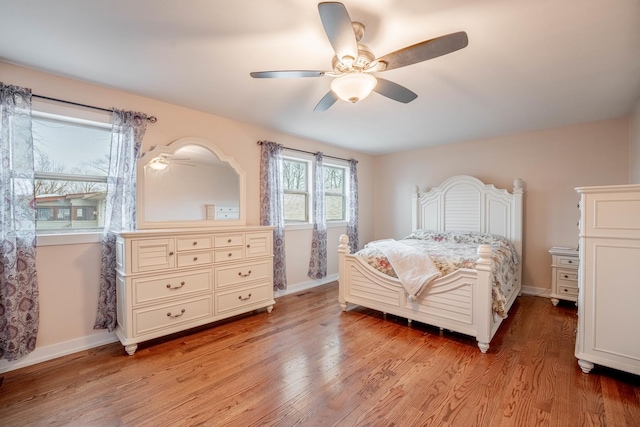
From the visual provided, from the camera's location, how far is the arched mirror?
2.92m

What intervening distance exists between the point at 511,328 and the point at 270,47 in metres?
3.50

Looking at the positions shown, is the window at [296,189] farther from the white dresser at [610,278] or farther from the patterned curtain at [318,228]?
the white dresser at [610,278]

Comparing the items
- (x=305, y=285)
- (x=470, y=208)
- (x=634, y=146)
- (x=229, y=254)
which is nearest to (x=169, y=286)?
(x=229, y=254)

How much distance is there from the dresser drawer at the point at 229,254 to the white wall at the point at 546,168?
12.0 feet

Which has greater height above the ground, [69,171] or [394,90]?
[394,90]

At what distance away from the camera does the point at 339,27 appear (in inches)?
57.0

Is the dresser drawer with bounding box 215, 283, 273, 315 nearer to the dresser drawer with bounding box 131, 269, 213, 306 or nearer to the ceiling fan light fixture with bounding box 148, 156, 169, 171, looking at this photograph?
the dresser drawer with bounding box 131, 269, 213, 306

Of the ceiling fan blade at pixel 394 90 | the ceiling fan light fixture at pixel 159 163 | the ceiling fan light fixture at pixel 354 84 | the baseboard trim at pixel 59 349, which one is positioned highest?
the ceiling fan blade at pixel 394 90

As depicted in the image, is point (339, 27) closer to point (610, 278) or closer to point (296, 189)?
point (610, 278)

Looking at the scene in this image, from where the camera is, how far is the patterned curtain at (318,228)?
453 cm

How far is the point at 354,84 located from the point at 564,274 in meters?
3.75

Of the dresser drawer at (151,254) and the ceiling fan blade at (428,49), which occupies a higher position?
the ceiling fan blade at (428,49)

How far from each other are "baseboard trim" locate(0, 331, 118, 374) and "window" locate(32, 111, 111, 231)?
1007mm

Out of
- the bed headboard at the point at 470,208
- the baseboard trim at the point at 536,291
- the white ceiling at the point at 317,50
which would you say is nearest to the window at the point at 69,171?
the white ceiling at the point at 317,50
